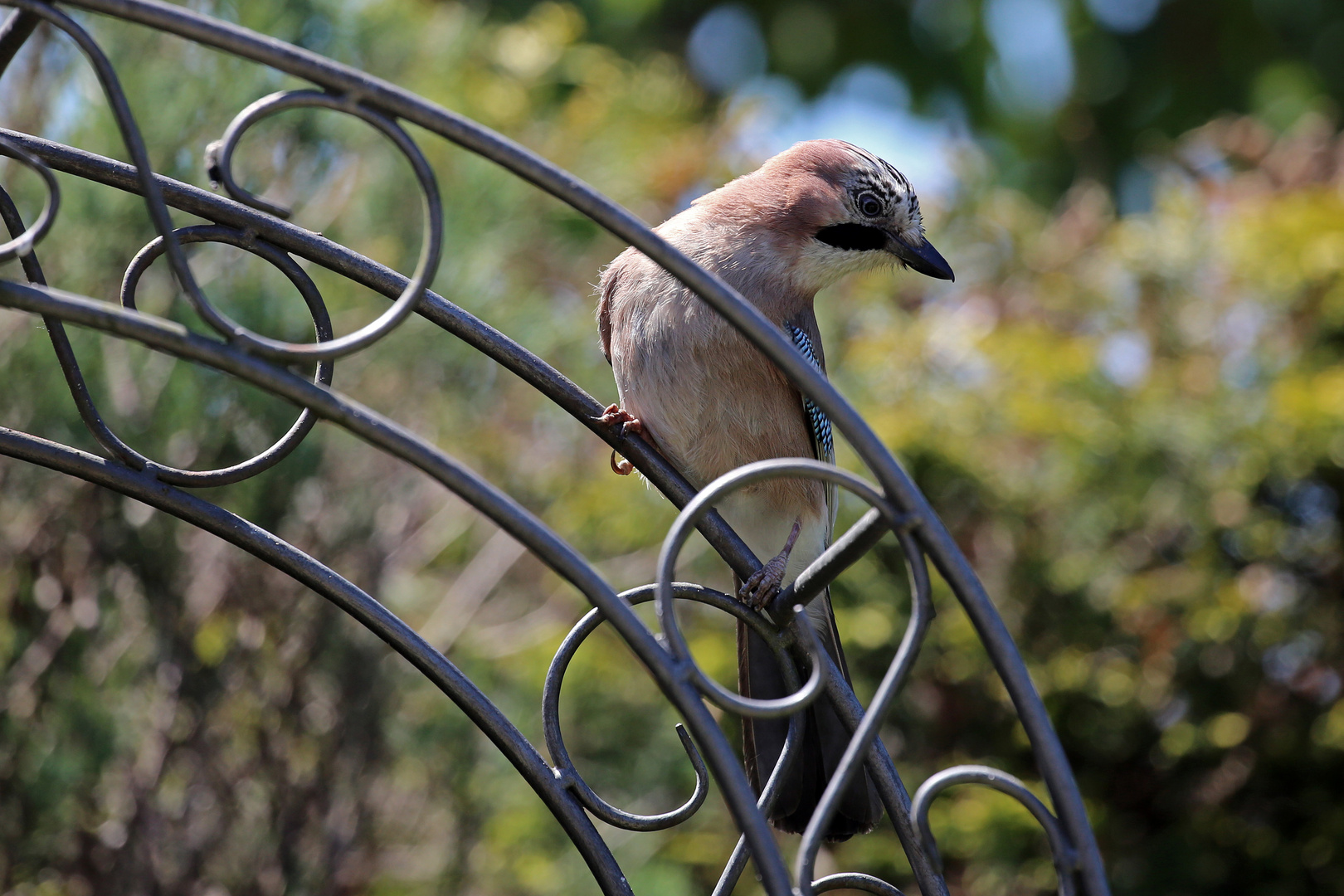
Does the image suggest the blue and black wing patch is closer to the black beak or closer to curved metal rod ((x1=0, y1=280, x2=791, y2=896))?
the black beak

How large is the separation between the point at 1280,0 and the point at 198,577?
7417 millimetres

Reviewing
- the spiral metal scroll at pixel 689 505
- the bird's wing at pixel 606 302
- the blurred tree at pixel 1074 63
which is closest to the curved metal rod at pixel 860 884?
the spiral metal scroll at pixel 689 505

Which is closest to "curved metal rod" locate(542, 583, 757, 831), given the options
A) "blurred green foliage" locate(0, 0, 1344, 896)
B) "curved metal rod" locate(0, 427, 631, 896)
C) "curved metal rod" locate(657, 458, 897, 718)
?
"curved metal rod" locate(0, 427, 631, 896)

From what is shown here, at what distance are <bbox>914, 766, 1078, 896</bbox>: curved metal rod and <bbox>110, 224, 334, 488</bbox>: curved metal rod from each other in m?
0.89

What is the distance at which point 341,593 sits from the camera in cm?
165

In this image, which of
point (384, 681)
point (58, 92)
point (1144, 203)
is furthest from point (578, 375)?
point (1144, 203)

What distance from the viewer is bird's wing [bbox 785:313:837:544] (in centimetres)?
271

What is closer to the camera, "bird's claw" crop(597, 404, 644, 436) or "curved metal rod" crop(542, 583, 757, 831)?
"curved metal rod" crop(542, 583, 757, 831)

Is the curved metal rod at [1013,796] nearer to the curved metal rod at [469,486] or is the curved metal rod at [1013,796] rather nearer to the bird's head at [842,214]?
the curved metal rod at [469,486]

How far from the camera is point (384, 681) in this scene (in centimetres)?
378

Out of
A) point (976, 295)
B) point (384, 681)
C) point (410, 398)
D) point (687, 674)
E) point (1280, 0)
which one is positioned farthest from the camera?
point (1280, 0)

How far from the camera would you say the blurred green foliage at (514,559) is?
11.0 ft

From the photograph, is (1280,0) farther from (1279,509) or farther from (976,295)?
(1279,509)

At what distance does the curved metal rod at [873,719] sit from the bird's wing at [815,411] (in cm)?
133
